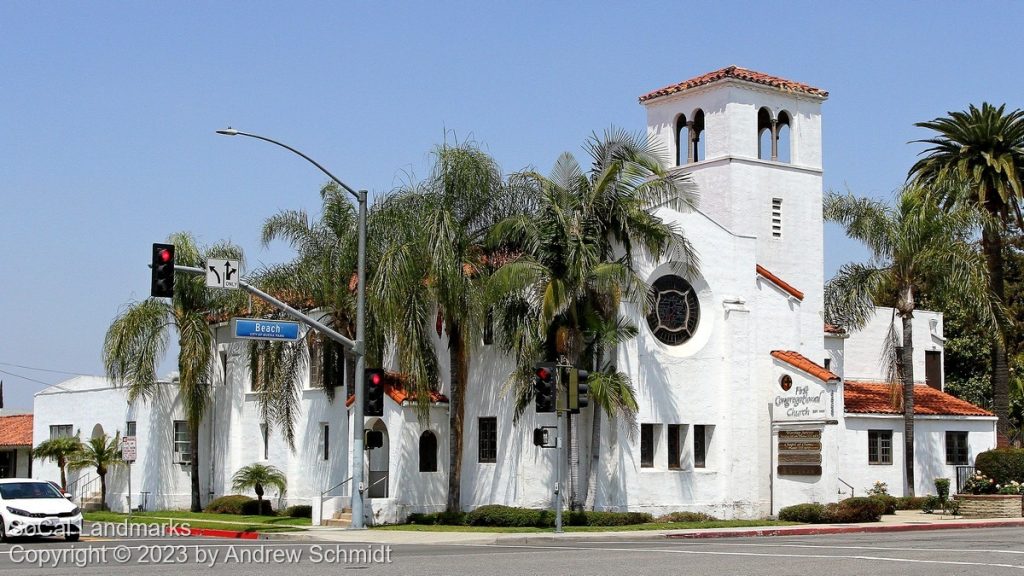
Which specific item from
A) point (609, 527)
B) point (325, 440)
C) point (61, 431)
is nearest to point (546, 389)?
point (609, 527)

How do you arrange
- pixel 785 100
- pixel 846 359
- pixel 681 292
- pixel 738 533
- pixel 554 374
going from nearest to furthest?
pixel 554 374 → pixel 738 533 → pixel 681 292 → pixel 785 100 → pixel 846 359

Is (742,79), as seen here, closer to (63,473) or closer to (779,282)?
(779,282)

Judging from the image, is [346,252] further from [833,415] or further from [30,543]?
[833,415]

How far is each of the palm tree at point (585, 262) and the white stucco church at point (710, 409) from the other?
1.38m

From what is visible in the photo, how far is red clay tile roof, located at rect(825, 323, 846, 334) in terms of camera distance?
4581cm

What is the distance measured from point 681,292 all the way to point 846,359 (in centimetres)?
1307

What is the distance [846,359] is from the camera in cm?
4931

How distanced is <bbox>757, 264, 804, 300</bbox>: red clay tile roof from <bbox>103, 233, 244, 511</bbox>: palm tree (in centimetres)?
1702

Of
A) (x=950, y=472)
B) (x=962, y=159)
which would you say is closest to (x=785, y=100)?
(x=962, y=159)

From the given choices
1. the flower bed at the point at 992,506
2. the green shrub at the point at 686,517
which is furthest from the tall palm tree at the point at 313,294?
the flower bed at the point at 992,506

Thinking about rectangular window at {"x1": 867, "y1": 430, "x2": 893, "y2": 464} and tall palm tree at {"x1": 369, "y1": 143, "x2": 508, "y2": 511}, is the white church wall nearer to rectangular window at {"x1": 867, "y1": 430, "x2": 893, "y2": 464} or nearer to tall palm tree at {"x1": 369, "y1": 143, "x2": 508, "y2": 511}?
rectangular window at {"x1": 867, "y1": 430, "x2": 893, "y2": 464}

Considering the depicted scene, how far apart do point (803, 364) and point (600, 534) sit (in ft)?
35.2

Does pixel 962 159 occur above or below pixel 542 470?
above

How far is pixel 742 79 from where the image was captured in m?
41.9
